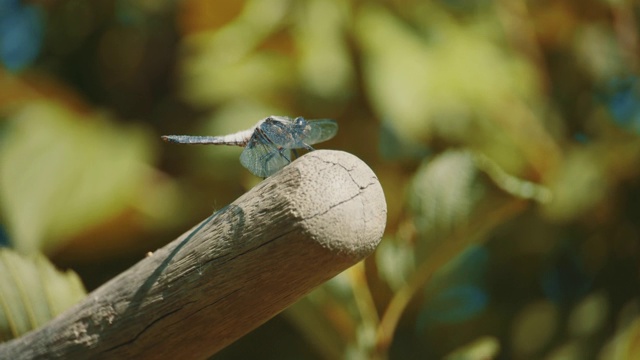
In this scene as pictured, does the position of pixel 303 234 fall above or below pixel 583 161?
above

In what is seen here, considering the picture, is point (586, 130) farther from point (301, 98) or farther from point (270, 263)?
point (270, 263)

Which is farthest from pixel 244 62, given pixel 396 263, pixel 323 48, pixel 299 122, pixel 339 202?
pixel 339 202

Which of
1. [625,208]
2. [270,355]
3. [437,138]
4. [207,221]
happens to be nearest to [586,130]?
[625,208]

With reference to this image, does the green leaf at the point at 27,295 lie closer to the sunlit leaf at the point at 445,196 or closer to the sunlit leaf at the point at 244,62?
the sunlit leaf at the point at 445,196

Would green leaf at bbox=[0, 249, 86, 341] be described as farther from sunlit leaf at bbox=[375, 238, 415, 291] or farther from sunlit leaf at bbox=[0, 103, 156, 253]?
sunlit leaf at bbox=[0, 103, 156, 253]

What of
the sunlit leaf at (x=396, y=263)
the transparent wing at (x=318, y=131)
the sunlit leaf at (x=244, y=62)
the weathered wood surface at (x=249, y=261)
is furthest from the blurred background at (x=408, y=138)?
the weathered wood surface at (x=249, y=261)

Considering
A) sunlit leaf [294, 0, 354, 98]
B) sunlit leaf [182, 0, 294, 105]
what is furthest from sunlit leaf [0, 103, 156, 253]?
sunlit leaf [294, 0, 354, 98]
